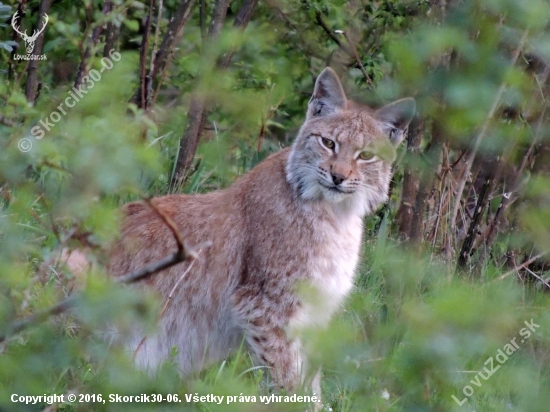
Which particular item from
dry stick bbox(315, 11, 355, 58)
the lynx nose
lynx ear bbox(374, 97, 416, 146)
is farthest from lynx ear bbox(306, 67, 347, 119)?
dry stick bbox(315, 11, 355, 58)

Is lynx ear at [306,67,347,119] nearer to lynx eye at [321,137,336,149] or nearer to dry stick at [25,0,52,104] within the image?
lynx eye at [321,137,336,149]

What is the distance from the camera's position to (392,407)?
296 centimetres

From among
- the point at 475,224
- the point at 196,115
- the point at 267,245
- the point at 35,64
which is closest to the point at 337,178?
the point at 267,245

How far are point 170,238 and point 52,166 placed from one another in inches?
110

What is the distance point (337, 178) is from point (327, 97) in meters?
0.75

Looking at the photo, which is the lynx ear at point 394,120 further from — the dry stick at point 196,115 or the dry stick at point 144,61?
the dry stick at point 144,61

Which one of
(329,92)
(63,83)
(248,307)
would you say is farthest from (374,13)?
(248,307)

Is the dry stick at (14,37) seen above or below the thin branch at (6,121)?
below

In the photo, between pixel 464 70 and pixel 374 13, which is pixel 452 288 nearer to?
pixel 464 70

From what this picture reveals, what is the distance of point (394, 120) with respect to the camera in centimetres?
571

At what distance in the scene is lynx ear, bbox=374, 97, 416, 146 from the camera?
18.4 ft

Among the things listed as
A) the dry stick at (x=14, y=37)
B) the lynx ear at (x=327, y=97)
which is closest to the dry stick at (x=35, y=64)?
the dry stick at (x=14, y=37)

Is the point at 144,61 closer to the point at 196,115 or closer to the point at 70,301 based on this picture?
the point at 196,115

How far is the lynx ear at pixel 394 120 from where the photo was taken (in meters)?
5.61
